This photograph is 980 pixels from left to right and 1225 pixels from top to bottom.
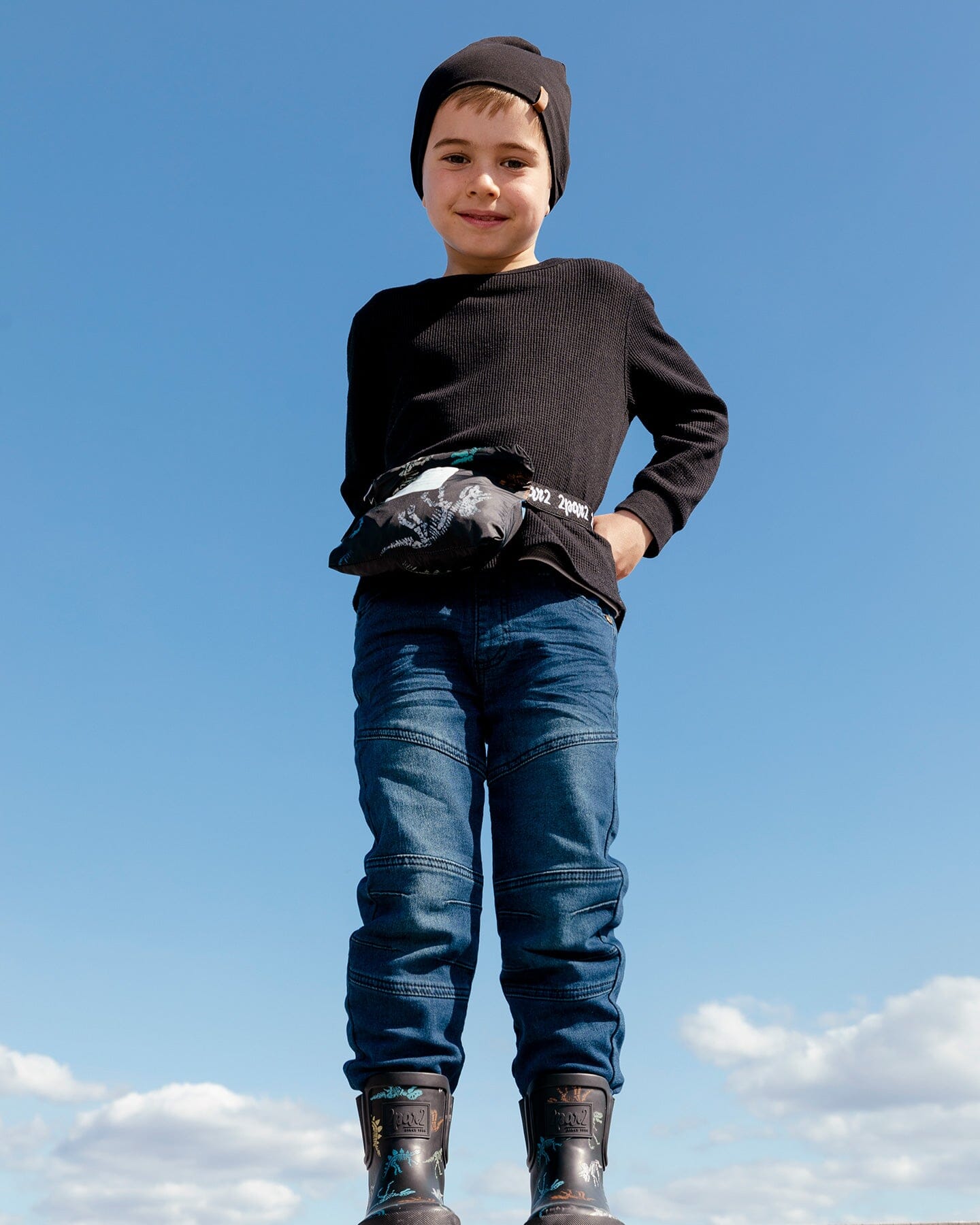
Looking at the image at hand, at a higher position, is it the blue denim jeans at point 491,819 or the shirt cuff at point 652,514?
the shirt cuff at point 652,514

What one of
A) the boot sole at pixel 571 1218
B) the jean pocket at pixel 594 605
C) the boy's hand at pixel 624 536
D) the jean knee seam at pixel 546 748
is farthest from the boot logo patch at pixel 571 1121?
the boy's hand at pixel 624 536

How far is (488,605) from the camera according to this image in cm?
314

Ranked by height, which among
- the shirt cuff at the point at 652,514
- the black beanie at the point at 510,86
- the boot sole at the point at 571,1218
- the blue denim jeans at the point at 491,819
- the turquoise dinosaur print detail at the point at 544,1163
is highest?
the black beanie at the point at 510,86

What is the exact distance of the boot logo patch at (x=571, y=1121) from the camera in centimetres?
281

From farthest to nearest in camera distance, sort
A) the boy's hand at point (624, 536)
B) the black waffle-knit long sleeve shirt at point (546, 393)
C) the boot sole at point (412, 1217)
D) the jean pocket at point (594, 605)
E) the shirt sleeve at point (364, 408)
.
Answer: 1. the shirt sleeve at point (364, 408)
2. the boy's hand at point (624, 536)
3. the black waffle-knit long sleeve shirt at point (546, 393)
4. the jean pocket at point (594, 605)
5. the boot sole at point (412, 1217)

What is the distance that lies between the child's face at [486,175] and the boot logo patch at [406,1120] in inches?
91.6

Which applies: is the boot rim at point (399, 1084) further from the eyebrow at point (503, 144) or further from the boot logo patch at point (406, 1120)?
the eyebrow at point (503, 144)

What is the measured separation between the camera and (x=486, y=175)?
11.4ft

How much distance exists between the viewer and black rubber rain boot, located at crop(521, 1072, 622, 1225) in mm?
2789

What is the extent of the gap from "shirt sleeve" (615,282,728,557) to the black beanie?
0.49m

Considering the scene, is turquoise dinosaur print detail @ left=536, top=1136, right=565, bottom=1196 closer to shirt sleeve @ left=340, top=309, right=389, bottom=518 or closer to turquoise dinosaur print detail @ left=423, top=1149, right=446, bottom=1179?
turquoise dinosaur print detail @ left=423, top=1149, right=446, bottom=1179

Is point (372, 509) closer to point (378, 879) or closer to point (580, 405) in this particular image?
point (580, 405)

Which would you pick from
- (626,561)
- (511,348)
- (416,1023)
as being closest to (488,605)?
(626,561)

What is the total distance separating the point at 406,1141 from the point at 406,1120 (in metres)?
0.05
